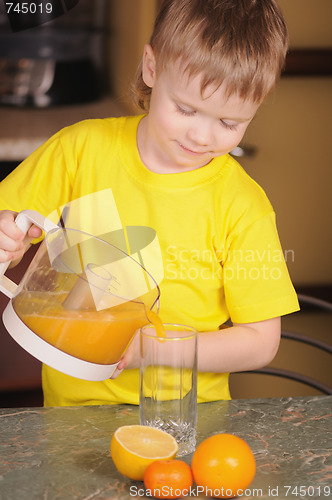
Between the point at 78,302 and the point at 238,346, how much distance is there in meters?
0.38

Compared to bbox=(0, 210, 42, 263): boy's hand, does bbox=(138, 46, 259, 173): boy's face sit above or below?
above

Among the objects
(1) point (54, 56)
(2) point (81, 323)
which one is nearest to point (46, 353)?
(2) point (81, 323)

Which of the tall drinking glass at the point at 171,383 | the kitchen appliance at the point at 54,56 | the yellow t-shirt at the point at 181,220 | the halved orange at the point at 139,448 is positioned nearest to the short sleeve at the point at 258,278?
the yellow t-shirt at the point at 181,220

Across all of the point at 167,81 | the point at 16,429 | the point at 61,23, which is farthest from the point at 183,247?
the point at 61,23

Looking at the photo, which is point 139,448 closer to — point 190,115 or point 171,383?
point 171,383

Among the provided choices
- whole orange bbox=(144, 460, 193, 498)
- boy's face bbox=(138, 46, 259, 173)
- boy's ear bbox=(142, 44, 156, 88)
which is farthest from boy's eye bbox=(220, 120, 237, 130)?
whole orange bbox=(144, 460, 193, 498)

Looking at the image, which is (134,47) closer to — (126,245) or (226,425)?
(126,245)

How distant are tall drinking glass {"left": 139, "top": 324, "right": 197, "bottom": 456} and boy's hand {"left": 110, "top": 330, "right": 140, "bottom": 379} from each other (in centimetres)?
10

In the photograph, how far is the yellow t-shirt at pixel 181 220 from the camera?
4.04 ft

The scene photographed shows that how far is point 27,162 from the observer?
1.29 meters

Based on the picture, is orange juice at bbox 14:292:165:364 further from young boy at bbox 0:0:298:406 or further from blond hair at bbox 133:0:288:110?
blond hair at bbox 133:0:288:110

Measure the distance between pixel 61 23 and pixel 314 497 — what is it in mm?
1994

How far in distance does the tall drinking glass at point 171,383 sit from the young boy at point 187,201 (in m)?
0.15

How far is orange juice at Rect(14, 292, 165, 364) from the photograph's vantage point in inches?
36.5
